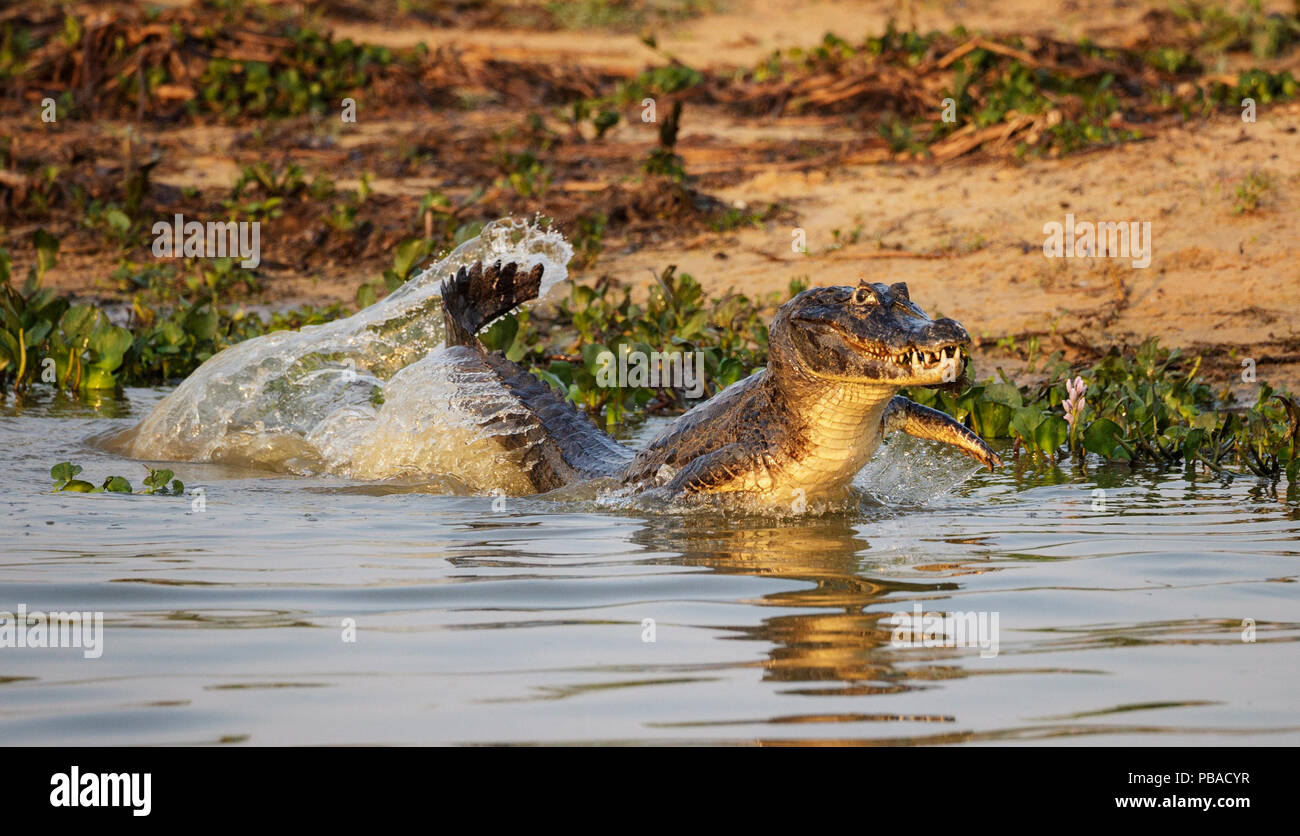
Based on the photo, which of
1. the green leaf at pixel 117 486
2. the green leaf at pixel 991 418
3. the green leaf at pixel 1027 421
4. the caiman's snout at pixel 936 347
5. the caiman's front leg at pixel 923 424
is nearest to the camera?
the caiman's snout at pixel 936 347

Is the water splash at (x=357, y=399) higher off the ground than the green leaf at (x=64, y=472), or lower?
higher

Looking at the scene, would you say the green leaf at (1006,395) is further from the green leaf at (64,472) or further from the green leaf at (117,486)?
the green leaf at (64,472)

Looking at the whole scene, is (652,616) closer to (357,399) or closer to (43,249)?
(357,399)

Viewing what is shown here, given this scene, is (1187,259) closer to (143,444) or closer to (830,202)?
(830,202)

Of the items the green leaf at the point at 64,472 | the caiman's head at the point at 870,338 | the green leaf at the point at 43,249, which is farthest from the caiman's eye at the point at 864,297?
the green leaf at the point at 43,249

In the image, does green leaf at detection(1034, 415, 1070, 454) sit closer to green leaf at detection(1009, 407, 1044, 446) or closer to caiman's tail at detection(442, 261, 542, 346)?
green leaf at detection(1009, 407, 1044, 446)

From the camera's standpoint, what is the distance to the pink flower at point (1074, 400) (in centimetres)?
643

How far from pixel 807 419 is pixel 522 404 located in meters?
1.72

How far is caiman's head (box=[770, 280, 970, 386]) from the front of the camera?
482 centimetres

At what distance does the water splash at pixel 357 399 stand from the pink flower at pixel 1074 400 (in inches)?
92.1

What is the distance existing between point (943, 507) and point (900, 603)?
Answer: 1.68 m

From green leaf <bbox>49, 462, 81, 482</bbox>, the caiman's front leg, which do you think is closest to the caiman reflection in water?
the caiman's front leg

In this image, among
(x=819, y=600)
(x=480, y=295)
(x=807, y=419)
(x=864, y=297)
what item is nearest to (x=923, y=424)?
(x=807, y=419)

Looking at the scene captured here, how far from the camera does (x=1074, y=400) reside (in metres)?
6.49
